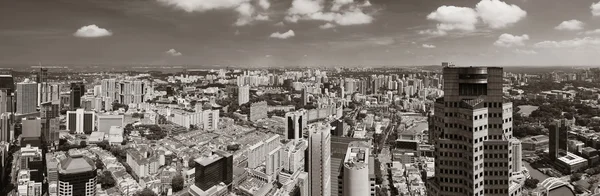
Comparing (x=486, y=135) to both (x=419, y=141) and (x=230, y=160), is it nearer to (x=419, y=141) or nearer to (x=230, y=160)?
(x=230, y=160)

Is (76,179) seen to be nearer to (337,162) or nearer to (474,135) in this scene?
(337,162)

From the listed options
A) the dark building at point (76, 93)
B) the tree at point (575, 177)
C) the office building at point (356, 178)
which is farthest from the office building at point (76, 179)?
the tree at point (575, 177)

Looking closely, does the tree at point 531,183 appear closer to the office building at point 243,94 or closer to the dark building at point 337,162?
the dark building at point 337,162

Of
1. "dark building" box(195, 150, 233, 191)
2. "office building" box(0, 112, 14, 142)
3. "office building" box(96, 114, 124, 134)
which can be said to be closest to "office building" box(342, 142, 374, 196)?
"dark building" box(195, 150, 233, 191)

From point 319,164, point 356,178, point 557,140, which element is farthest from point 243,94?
point 356,178

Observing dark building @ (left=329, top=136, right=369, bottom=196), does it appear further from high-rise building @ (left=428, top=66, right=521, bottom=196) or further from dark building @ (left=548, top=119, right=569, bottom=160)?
dark building @ (left=548, top=119, right=569, bottom=160)
